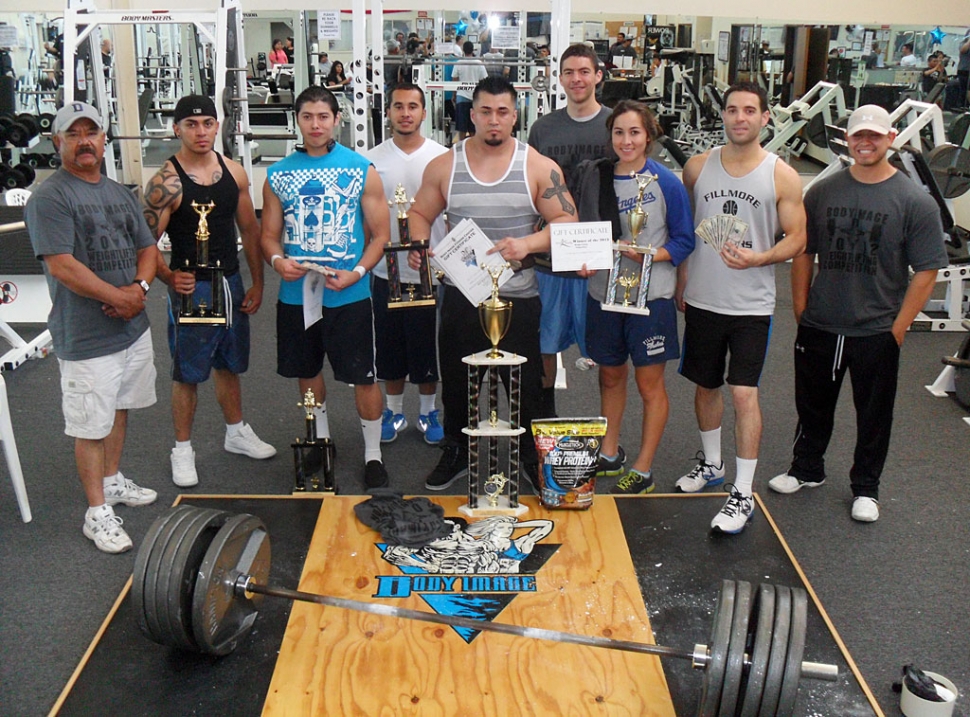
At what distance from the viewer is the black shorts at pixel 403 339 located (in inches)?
155

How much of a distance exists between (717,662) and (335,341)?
1972 mm

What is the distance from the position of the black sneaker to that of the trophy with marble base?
15.3 inches

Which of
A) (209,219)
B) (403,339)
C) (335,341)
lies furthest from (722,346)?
(209,219)

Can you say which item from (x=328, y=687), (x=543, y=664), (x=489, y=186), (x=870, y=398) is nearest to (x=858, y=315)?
(x=870, y=398)

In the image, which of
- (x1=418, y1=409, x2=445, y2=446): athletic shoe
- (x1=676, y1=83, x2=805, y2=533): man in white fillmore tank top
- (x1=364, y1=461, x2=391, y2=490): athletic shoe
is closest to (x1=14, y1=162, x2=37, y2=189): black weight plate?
(x1=418, y1=409, x2=445, y2=446): athletic shoe

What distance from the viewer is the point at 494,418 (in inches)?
128

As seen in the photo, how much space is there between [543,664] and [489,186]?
166cm

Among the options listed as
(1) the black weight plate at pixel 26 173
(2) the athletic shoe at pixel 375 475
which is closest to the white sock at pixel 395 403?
(2) the athletic shoe at pixel 375 475

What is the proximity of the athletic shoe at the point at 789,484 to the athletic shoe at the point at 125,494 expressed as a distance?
8.22 ft

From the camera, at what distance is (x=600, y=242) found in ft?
10.7

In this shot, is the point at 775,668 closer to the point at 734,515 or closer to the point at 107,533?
the point at 734,515

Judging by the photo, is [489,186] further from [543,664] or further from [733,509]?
[543,664]

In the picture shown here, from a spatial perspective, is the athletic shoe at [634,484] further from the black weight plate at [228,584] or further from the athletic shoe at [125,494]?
the athletic shoe at [125,494]

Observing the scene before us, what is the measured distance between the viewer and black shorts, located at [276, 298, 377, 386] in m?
3.55
